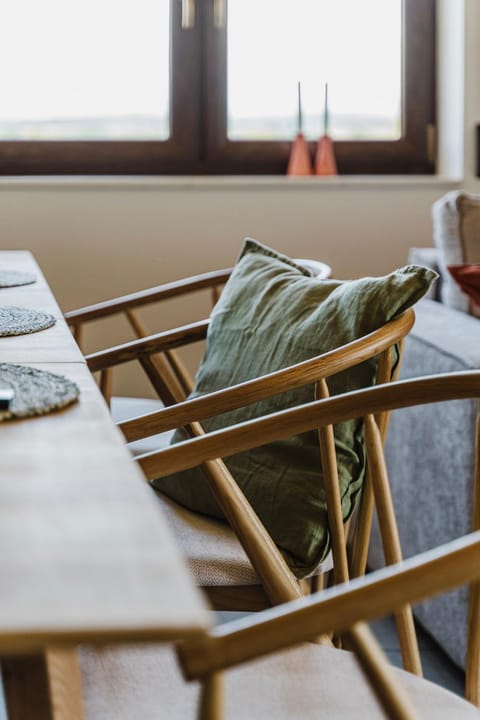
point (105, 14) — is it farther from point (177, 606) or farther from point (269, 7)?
point (177, 606)

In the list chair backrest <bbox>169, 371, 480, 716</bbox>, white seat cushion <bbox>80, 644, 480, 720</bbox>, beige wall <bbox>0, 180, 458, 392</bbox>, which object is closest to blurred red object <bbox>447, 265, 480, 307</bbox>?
beige wall <bbox>0, 180, 458, 392</bbox>

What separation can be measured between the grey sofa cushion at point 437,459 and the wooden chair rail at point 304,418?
0.64 meters

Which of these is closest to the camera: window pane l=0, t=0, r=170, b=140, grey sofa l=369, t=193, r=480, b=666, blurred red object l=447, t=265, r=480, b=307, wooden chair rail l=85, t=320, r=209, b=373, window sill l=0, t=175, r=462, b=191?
wooden chair rail l=85, t=320, r=209, b=373

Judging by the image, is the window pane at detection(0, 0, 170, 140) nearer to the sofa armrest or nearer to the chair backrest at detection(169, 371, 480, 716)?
the sofa armrest

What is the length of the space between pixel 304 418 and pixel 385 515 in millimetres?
150

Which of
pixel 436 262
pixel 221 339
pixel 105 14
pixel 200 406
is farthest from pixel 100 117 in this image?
pixel 200 406

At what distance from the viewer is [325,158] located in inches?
115

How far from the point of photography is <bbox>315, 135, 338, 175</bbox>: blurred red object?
2918 millimetres

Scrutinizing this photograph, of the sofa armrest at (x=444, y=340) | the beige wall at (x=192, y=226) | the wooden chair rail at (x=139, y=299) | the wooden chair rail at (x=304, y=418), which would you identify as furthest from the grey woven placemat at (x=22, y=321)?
the beige wall at (x=192, y=226)

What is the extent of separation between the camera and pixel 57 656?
852 mm

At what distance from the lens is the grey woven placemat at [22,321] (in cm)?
141

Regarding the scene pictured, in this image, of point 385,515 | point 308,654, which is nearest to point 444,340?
point 385,515

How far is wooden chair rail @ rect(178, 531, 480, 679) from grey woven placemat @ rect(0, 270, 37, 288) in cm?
135

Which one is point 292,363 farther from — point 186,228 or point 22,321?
point 186,228
